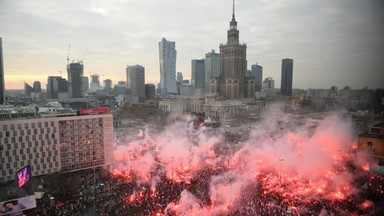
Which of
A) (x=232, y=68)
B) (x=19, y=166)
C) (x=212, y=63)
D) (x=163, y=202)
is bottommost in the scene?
(x=163, y=202)

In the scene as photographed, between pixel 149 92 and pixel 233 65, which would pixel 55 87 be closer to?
pixel 149 92

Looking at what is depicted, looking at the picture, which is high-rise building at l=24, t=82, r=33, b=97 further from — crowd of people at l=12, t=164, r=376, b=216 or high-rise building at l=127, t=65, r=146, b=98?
crowd of people at l=12, t=164, r=376, b=216

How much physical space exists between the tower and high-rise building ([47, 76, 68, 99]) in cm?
9394

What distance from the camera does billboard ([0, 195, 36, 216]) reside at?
19664 millimetres

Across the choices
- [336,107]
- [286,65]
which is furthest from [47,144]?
[286,65]

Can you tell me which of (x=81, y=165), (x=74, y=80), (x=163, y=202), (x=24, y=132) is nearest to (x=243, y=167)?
(x=163, y=202)

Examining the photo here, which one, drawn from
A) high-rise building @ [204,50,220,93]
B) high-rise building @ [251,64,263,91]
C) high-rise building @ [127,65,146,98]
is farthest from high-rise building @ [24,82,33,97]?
high-rise building @ [251,64,263,91]

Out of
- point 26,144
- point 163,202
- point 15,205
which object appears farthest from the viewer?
point 26,144

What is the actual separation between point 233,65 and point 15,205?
93.7 metres

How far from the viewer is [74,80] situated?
147500mm

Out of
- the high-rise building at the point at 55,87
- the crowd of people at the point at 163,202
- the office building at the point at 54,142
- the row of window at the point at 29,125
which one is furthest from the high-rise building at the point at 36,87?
the crowd of people at the point at 163,202

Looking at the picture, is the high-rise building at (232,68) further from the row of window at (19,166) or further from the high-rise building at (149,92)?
the row of window at (19,166)

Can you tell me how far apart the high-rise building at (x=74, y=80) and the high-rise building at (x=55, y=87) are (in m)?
5.50

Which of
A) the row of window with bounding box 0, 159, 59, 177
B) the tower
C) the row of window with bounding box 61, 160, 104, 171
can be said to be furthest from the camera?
the tower
